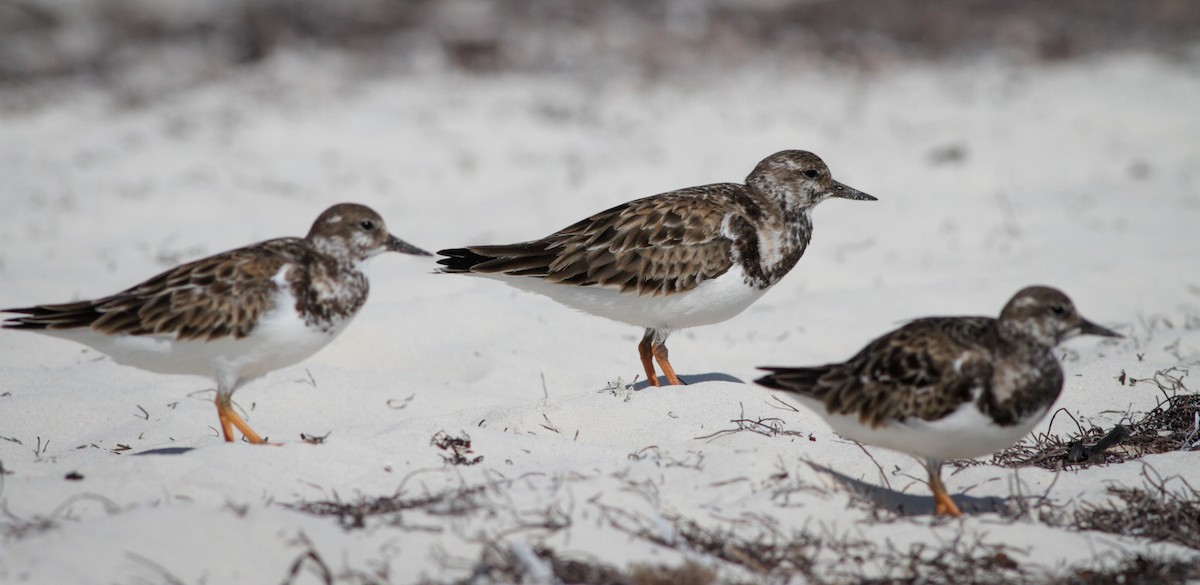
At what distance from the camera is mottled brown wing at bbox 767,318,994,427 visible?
4230 millimetres

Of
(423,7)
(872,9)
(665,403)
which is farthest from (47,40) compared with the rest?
(665,403)

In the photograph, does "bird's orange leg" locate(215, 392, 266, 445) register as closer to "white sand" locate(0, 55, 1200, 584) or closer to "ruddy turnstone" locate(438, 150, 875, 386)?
"white sand" locate(0, 55, 1200, 584)

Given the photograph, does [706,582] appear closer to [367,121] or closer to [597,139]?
[597,139]

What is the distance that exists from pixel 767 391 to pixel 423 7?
14978 millimetres

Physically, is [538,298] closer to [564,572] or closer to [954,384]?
[954,384]

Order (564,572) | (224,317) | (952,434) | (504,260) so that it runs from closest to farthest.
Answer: (564,572)
(952,434)
(224,317)
(504,260)

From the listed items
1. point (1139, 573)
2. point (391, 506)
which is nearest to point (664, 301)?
point (391, 506)

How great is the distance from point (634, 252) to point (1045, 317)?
2141mm

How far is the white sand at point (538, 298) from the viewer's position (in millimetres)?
4039

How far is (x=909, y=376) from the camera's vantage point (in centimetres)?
432

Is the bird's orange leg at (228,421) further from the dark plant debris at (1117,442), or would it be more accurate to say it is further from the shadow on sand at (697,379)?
the dark plant debris at (1117,442)

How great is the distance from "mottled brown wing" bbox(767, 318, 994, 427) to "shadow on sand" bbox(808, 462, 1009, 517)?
336mm

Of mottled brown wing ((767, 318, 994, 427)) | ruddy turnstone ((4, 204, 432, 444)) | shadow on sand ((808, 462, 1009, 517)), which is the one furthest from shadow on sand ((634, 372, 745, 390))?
ruddy turnstone ((4, 204, 432, 444))

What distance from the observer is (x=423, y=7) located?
19.1m
